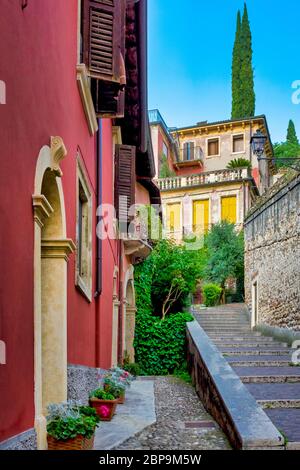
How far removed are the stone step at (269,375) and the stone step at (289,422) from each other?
192 cm

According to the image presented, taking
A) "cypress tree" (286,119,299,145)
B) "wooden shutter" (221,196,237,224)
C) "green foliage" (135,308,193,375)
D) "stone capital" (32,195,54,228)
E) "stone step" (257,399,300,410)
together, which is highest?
"cypress tree" (286,119,299,145)

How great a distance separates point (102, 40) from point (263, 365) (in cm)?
698

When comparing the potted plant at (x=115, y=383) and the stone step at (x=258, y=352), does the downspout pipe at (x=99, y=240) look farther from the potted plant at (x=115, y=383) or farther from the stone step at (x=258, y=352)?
the stone step at (x=258, y=352)

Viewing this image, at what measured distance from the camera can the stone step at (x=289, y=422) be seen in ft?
15.3

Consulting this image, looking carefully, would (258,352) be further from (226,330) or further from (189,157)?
(189,157)

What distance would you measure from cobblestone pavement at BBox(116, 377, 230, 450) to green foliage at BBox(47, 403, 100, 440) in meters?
1.07

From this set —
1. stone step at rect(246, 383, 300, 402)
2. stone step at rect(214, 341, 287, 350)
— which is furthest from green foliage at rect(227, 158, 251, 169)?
stone step at rect(246, 383, 300, 402)

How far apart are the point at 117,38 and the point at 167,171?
24.5 m

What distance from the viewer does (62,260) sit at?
4523 mm

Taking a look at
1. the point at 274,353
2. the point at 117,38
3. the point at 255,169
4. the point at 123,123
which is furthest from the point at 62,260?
the point at 255,169

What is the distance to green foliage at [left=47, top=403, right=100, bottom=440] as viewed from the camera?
3.78 m

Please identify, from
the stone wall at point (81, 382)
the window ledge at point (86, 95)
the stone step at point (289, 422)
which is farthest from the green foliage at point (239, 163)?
the stone wall at point (81, 382)

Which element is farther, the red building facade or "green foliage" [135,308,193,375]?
"green foliage" [135,308,193,375]

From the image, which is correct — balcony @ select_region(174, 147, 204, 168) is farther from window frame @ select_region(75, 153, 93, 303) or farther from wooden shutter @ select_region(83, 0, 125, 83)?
wooden shutter @ select_region(83, 0, 125, 83)
